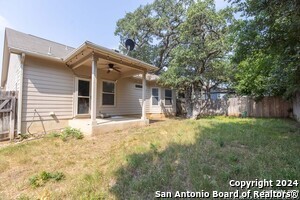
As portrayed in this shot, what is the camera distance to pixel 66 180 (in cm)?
287

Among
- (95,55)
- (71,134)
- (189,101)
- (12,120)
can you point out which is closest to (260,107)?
(189,101)

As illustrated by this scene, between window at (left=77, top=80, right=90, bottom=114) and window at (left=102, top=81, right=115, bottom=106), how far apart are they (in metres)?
0.92

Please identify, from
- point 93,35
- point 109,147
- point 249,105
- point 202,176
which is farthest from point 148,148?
point 93,35

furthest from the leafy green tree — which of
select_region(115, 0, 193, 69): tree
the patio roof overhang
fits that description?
select_region(115, 0, 193, 69): tree

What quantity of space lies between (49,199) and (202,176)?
2166 mm

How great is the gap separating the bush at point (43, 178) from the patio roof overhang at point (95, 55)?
3.86 m

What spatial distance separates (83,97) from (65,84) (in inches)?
36.6

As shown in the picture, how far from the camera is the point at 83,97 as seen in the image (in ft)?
24.8

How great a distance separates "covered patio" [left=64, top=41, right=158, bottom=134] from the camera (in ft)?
18.9

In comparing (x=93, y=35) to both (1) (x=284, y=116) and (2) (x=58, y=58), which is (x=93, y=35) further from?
(1) (x=284, y=116)

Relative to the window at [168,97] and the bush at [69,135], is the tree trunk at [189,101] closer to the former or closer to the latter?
the window at [168,97]

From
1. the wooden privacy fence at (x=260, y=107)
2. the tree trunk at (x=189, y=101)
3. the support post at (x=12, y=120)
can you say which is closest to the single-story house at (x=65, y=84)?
the support post at (x=12, y=120)

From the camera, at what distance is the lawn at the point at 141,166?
7.99ft

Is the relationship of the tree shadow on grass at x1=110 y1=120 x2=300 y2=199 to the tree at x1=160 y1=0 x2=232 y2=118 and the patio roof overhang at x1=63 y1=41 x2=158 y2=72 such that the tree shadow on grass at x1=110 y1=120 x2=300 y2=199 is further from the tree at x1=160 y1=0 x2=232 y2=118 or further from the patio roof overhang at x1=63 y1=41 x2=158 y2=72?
the tree at x1=160 y1=0 x2=232 y2=118
